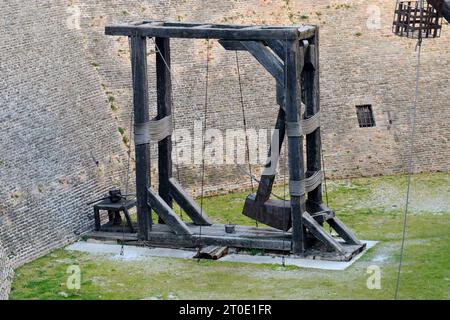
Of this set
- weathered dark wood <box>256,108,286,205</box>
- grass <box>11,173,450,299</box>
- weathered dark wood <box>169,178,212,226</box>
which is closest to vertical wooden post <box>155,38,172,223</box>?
weathered dark wood <box>169,178,212,226</box>

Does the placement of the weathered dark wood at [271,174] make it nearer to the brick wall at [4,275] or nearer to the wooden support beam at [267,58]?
the wooden support beam at [267,58]

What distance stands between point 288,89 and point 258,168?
24.9ft

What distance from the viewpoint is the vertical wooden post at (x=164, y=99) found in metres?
24.6

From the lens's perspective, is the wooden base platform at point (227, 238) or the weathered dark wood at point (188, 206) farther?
the weathered dark wood at point (188, 206)

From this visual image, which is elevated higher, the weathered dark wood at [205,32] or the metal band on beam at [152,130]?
the weathered dark wood at [205,32]

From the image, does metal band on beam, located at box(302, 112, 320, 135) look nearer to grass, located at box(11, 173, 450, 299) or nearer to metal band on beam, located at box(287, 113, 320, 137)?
metal band on beam, located at box(287, 113, 320, 137)

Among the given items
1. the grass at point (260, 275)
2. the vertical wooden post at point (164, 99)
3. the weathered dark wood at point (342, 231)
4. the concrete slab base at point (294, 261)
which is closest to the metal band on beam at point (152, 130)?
the vertical wooden post at point (164, 99)

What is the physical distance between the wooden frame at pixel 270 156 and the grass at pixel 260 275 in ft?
2.62

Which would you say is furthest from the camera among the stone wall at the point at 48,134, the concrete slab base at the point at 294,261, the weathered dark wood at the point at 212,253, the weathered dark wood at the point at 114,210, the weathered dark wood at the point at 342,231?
the weathered dark wood at the point at 114,210

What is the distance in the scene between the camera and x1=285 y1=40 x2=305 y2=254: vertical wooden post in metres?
22.5

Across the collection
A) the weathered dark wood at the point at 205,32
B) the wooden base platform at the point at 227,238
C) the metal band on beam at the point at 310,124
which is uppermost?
the weathered dark wood at the point at 205,32

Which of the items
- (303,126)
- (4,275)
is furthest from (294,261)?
(4,275)

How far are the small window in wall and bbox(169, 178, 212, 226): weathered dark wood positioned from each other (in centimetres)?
763

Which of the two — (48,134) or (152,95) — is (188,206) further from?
(152,95)
